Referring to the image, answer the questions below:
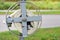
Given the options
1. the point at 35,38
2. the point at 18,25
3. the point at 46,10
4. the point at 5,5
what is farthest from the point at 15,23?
the point at 46,10

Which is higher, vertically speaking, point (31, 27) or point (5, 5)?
point (31, 27)

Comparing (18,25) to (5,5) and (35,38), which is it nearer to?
(35,38)

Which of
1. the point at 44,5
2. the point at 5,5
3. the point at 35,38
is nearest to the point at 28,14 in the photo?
the point at 35,38

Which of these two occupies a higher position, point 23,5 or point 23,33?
point 23,5

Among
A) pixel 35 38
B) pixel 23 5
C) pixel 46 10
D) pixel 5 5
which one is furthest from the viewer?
pixel 46 10

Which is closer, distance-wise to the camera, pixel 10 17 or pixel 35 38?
pixel 10 17

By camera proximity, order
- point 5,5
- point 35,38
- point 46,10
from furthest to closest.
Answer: point 46,10 < point 5,5 < point 35,38

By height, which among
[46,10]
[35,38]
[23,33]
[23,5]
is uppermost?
[23,5]

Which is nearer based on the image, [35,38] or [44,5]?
[35,38]

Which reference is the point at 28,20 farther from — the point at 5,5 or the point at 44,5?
the point at 44,5
